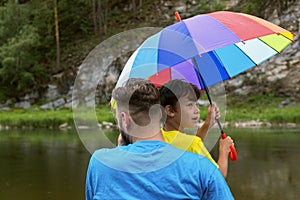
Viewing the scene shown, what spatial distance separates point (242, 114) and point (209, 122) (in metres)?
19.9

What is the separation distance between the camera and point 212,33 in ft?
9.82

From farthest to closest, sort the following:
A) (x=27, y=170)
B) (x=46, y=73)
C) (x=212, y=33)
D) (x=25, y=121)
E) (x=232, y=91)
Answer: (x=46, y=73) → (x=232, y=91) → (x=25, y=121) → (x=27, y=170) → (x=212, y=33)

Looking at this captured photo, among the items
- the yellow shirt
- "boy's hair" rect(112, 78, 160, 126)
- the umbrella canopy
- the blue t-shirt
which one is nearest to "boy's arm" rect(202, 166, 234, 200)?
the blue t-shirt

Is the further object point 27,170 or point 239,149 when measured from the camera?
point 239,149

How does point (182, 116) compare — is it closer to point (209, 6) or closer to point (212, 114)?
point (212, 114)

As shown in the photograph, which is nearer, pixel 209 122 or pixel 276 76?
pixel 209 122

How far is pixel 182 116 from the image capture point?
238cm

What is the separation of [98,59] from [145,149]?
2.62ft

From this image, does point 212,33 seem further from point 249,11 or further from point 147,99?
point 249,11

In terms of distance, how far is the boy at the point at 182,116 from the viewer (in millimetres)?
2193

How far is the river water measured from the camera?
842 centimetres

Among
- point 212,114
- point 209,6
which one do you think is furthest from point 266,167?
point 209,6

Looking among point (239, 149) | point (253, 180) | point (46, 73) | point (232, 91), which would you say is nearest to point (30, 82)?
point (46, 73)

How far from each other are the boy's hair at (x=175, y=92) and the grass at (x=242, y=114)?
17.9m
